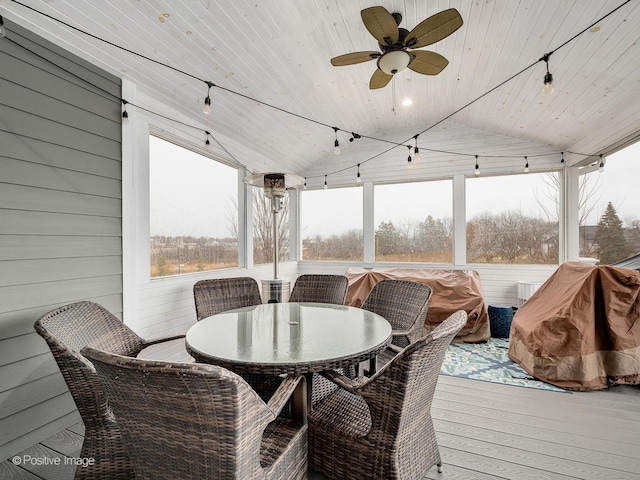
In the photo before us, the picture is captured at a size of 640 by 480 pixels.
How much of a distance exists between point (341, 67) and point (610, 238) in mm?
3744

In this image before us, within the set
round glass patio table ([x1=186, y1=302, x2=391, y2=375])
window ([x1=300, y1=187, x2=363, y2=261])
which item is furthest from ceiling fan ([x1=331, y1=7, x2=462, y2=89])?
window ([x1=300, y1=187, x2=363, y2=261])

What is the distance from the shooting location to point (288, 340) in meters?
1.68

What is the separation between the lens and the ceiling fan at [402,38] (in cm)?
199

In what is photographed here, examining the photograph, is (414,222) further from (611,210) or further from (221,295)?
(221,295)

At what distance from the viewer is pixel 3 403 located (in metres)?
1.88

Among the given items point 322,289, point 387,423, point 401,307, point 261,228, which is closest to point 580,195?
point 401,307

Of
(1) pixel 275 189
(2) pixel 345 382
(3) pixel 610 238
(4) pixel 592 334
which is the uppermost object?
(1) pixel 275 189

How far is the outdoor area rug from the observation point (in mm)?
2883

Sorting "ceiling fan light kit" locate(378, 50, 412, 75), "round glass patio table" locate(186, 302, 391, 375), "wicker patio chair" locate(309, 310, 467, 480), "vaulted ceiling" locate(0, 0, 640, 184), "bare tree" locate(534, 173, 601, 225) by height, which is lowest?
"wicker patio chair" locate(309, 310, 467, 480)

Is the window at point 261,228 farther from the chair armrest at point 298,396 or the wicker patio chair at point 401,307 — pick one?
the chair armrest at point 298,396

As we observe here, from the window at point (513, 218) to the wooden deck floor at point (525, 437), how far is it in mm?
2454

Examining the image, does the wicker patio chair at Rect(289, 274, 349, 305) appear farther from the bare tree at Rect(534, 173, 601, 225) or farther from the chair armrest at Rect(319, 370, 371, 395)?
the bare tree at Rect(534, 173, 601, 225)

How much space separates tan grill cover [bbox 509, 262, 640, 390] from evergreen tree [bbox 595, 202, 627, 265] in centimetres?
126

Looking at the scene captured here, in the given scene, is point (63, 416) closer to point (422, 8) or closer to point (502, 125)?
point (422, 8)
